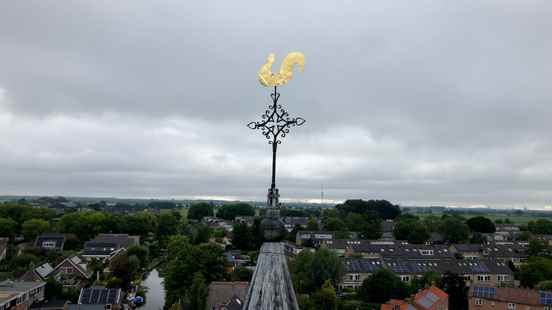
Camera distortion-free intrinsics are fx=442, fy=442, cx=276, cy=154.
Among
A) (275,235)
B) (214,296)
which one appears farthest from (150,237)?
(275,235)

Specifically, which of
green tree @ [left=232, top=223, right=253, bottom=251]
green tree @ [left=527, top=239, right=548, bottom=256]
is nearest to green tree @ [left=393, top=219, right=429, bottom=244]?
green tree @ [left=527, top=239, right=548, bottom=256]

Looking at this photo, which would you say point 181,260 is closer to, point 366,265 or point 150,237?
point 366,265

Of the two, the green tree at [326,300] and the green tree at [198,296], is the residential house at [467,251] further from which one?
the green tree at [198,296]

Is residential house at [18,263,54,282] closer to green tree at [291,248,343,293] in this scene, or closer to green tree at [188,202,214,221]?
green tree at [291,248,343,293]

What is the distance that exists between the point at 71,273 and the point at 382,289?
41.4 m

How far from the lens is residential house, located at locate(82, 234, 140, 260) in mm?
74125

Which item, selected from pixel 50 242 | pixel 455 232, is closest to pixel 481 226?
pixel 455 232

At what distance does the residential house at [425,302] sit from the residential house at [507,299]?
18.3 feet

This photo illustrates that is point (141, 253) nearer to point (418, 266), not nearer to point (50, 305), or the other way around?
point (50, 305)

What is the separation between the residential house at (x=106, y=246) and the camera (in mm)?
74125

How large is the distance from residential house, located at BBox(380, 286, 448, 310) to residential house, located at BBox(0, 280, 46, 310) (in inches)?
1387

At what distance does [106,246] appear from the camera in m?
77.9

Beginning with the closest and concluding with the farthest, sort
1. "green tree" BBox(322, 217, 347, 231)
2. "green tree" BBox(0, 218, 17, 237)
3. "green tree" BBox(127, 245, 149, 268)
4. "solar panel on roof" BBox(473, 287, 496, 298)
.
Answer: "solar panel on roof" BBox(473, 287, 496, 298)
"green tree" BBox(127, 245, 149, 268)
"green tree" BBox(0, 218, 17, 237)
"green tree" BBox(322, 217, 347, 231)

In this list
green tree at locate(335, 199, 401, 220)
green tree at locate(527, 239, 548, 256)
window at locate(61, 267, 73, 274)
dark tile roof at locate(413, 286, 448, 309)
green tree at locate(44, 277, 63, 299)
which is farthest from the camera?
green tree at locate(335, 199, 401, 220)
